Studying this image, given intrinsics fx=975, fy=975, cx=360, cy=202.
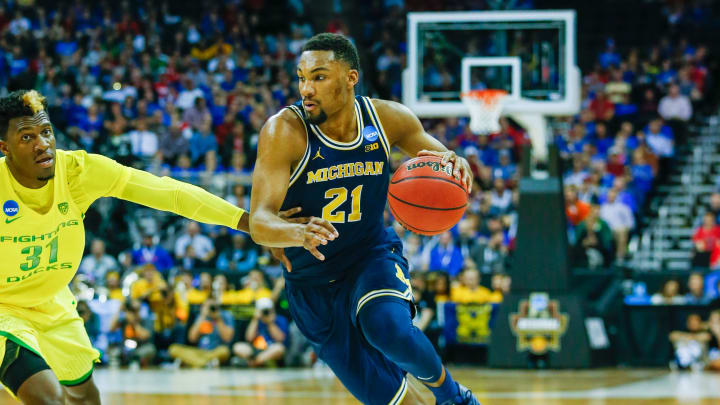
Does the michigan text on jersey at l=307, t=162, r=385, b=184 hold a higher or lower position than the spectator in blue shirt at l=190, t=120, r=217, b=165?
higher

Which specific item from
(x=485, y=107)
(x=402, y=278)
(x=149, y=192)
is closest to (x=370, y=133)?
(x=402, y=278)

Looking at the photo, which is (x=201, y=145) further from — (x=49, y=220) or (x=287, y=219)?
(x=287, y=219)

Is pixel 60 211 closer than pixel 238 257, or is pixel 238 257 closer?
pixel 60 211

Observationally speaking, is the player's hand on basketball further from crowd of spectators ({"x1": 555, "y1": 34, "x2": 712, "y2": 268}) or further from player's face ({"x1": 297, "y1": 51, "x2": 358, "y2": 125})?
crowd of spectators ({"x1": 555, "y1": 34, "x2": 712, "y2": 268})

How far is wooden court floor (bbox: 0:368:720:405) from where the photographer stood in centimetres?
909

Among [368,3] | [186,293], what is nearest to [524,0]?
[368,3]

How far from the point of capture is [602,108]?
18656mm

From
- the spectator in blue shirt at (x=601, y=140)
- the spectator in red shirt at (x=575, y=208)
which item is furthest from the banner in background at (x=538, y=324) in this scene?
the spectator in blue shirt at (x=601, y=140)

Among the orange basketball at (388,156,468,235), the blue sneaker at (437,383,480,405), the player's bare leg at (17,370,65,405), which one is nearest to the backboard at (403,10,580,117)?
the orange basketball at (388,156,468,235)

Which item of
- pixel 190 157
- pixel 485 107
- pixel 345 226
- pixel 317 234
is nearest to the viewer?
pixel 317 234

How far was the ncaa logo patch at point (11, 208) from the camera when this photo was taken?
4.98 m

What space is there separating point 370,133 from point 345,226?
54cm

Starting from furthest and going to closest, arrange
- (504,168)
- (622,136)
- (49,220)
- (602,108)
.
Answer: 1. (602,108)
2. (622,136)
3. (504,168)
4. (49,220)

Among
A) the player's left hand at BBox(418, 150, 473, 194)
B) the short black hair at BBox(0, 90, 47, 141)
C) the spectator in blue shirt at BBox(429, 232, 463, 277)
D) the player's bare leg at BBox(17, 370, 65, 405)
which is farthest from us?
the spectator in blue shirt at BBox(429, 232, 463, 277)
